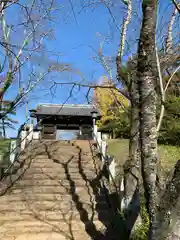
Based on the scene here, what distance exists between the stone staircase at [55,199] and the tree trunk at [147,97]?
12.4 feet

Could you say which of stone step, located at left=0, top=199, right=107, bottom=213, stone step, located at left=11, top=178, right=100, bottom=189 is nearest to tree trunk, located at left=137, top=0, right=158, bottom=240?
stone step, located at left=0, top=199, right=107, bottom=213

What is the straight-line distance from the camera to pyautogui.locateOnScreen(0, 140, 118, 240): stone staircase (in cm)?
742

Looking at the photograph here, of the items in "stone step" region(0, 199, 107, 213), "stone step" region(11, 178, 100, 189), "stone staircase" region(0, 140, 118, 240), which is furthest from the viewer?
"stone step" region(11, 178, 100, 189)

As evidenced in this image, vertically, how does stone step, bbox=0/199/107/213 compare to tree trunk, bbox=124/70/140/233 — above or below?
below

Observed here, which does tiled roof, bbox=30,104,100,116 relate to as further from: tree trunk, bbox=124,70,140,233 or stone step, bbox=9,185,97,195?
tree trunk, bbox=124,70,140,233

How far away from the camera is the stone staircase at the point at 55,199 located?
7.42m

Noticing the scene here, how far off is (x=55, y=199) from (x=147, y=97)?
20.0ft

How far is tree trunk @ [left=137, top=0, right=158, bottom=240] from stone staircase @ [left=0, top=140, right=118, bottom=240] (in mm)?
3786

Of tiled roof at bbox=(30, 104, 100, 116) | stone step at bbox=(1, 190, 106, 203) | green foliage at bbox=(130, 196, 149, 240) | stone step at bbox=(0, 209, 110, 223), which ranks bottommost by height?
stone step at bbox=(0, 209, 110, 223)

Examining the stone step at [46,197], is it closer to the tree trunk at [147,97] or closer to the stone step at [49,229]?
the stone step at [49,229]

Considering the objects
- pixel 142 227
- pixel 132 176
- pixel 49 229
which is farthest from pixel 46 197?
pixel 142 227

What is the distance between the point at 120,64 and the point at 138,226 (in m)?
4.42

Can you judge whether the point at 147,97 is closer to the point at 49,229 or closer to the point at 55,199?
the point at 49,229

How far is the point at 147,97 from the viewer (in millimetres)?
4086
